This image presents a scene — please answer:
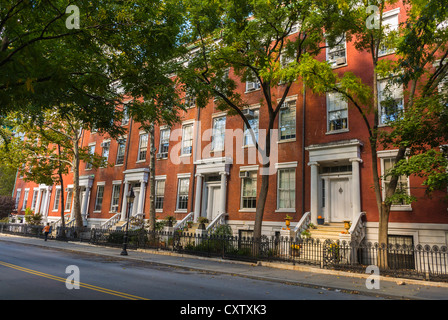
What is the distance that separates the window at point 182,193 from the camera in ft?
76.8

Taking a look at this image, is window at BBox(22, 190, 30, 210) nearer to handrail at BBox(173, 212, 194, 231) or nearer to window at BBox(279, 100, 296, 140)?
handrail at BBox(173, 212, 194, 231)

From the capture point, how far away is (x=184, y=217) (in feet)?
73.4

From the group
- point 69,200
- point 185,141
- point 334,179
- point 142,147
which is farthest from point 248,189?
point 69,200

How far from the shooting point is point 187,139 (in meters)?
24.4

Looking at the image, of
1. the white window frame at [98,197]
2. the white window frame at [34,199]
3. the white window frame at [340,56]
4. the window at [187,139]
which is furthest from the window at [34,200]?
the white window frame at [340,56]

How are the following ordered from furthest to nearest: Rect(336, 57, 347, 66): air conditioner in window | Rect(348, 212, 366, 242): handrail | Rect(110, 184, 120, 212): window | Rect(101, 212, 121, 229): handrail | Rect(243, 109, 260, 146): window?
Rect(110, 184, 120, 212): window → Rect(101, 212, 121, 229): handrail → Rect(243, 109, 260, 146): window → Rect(336, 57, 347, 66): air conditioner in window → Rect(348, 212, 366, 242): handrail

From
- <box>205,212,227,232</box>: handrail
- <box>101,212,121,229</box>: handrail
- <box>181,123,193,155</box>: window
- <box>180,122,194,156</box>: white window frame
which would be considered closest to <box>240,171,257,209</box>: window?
<box>205,212,227,232</box>: handrail

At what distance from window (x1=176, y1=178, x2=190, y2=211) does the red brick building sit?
7 cm

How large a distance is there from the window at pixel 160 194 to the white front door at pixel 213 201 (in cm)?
463

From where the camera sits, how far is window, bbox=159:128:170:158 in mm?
25641

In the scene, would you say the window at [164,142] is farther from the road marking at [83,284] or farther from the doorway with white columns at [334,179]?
the road marking at [83,284]

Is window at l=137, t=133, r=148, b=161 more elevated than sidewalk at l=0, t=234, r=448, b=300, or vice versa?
window at l=137, t=133, r=148, b=161

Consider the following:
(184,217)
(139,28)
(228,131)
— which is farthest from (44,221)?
(139,28)
